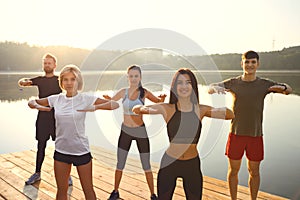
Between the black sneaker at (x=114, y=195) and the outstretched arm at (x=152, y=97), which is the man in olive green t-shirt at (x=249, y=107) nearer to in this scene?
the outstretched arm at (x=152, y=97)

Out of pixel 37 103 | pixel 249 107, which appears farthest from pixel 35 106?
pixel 249 107

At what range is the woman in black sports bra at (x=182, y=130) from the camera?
2.45 m

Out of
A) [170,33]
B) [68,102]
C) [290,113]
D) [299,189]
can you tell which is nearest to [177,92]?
[170,33]

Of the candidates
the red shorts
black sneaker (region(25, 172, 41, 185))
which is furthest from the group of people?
black sneaker (region(25, 172, 41, 185))

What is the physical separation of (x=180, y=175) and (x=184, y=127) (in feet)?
1.43

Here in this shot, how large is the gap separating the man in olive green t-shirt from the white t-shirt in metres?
1.38

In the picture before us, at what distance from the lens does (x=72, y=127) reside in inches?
109

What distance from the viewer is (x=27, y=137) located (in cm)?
1340

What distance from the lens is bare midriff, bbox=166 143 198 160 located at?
250 cm

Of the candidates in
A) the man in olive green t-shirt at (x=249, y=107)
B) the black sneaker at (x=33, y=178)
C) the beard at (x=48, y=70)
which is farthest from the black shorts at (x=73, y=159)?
the black sneaker at (x=33, y=178)

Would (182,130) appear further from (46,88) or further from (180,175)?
(46,88)

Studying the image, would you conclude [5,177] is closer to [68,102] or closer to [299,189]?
[68,102]

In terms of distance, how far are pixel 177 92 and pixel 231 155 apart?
1.36 metres

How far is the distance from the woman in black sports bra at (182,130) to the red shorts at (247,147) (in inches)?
39.0
